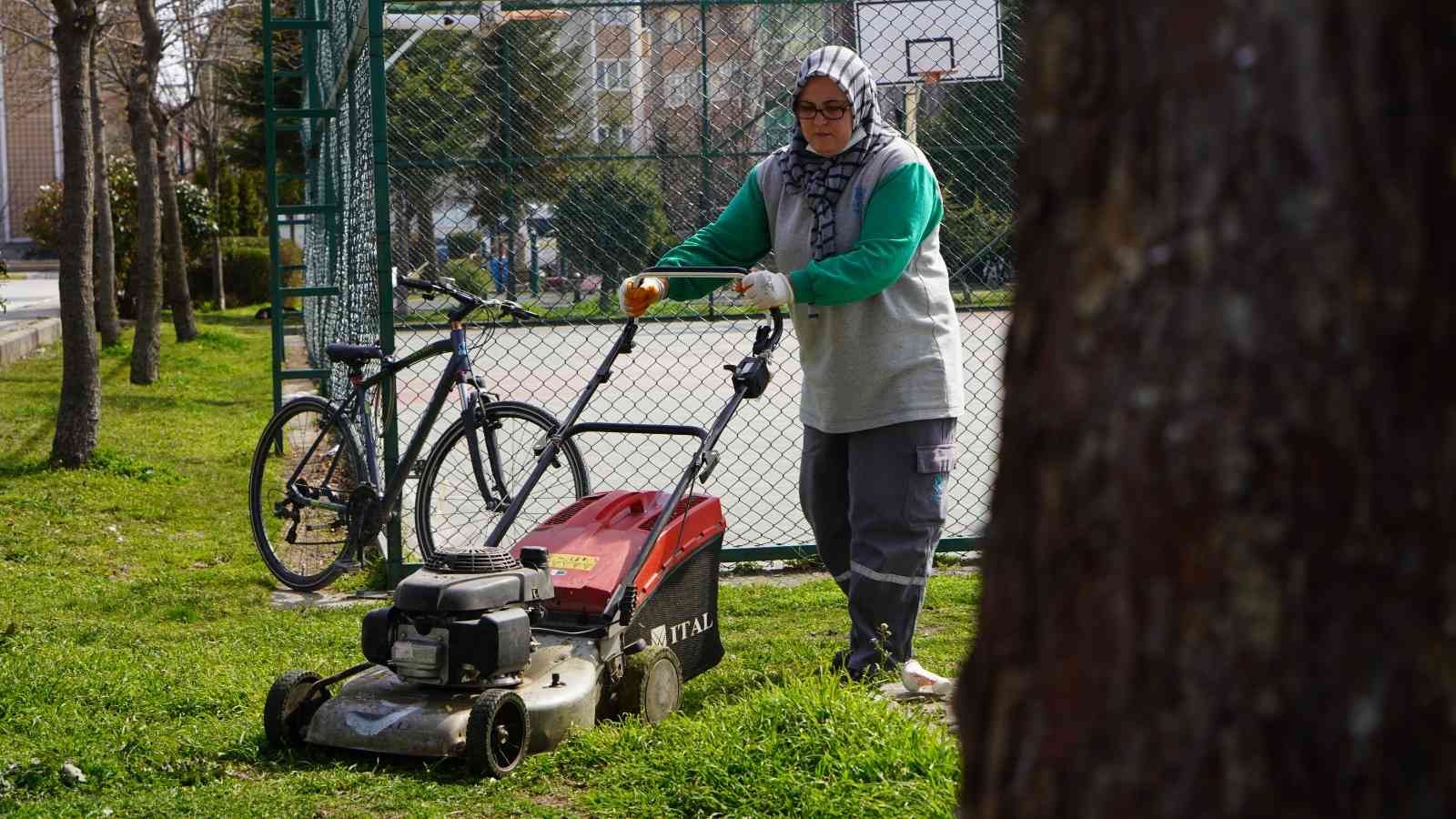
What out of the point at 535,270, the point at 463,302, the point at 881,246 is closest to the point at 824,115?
the point at 881,246

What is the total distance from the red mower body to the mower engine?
25cm

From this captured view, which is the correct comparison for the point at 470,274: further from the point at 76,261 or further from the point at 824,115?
the point at 824,115

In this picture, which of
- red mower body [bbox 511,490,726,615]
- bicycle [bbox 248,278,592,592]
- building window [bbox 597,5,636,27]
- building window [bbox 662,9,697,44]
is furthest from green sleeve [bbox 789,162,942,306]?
building window [bbox 597,5,636,27]

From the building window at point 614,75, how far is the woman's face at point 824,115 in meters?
2.89

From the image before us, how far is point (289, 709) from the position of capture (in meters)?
4.27

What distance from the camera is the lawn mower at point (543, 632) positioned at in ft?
13.2

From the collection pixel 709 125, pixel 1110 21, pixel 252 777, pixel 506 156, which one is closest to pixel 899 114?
pixel 709 125

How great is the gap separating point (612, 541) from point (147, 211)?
11.1 metres

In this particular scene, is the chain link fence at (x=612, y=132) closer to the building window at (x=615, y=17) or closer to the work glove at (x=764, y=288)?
the building window at (x=615, y=17)

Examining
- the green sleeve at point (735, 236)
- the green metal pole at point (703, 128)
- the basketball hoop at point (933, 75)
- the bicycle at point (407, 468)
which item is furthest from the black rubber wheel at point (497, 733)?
the basketball hoop at point (933, 75)

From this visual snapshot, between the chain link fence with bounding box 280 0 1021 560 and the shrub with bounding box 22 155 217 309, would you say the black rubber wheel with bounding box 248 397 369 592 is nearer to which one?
the chain link fence with bounding box 280 0 1021 560

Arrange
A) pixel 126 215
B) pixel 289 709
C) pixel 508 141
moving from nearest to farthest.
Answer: pixel 289 709 → pixel 508 141 → pixel 126 215

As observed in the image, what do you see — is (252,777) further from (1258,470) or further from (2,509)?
(2,509)

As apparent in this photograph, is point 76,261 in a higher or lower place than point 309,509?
higher
